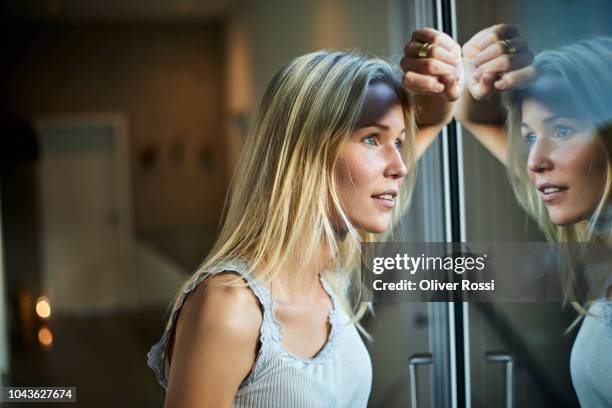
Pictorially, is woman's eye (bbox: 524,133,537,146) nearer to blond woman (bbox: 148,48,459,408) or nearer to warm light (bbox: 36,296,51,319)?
blond woman (bbox: 148,48,459,408)

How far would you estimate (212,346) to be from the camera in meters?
1.30

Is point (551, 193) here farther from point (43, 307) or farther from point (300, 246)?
point (43, 307)

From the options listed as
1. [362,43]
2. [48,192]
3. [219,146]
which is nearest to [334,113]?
[362,43]

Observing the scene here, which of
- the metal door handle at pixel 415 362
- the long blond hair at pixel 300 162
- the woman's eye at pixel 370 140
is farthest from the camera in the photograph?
the metal door handle at pixel 415 362

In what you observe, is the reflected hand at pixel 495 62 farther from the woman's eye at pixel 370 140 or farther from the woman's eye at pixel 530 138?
the woman's eye at pixel 370 140

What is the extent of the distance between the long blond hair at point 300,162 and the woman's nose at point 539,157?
321 mm

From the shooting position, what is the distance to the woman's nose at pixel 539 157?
1645 mm

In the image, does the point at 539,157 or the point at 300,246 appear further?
the point at 539,157

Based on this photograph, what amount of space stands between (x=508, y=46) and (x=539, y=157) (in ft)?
0.98

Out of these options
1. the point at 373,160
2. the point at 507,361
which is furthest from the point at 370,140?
Answer: the point at 507,361

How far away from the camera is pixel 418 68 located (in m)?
1.62

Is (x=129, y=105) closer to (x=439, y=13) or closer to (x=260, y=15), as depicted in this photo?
(x=260, y=15)

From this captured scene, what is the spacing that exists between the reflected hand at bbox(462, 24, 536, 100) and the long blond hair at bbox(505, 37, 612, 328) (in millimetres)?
36

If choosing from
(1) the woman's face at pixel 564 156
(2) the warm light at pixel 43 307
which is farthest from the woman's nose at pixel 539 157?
(2) the warm light at pixel 43 307
